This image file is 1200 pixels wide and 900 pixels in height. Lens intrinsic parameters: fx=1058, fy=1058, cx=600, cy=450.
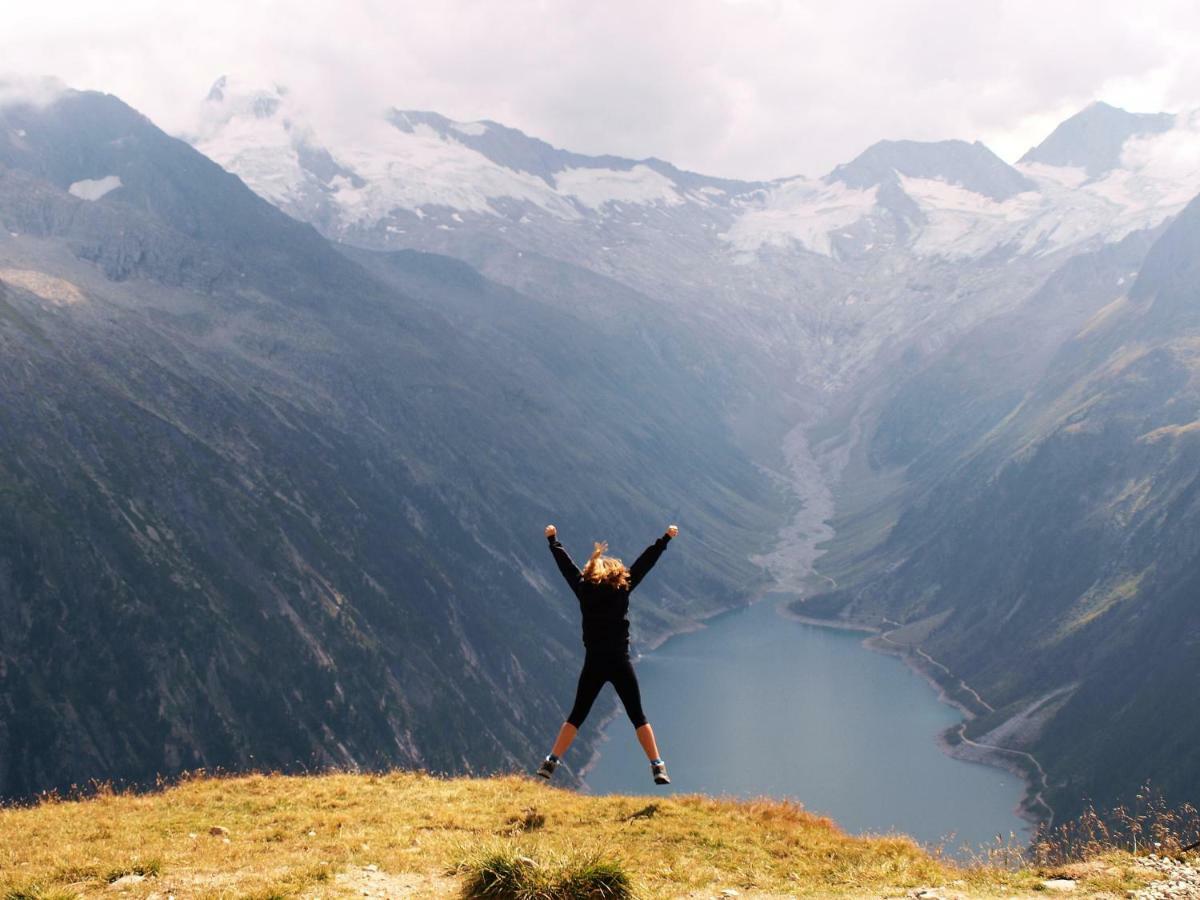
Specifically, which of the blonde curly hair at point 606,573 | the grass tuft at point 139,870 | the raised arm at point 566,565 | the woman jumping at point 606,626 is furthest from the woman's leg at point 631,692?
the grass tuft at point 139,870

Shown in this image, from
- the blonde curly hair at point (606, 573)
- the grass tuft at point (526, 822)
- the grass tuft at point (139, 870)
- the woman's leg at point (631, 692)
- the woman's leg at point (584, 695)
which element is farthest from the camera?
the grass tuft at point (526, 822)

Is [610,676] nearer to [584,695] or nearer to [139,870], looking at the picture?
[584,695]

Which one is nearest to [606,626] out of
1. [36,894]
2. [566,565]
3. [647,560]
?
[566,565]

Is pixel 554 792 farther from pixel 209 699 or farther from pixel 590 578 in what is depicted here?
pixel 209 699

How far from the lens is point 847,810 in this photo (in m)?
168

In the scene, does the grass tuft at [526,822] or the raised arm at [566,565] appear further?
the grass tuft at [526,822]

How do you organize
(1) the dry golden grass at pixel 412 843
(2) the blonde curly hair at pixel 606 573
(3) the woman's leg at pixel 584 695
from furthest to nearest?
(3) the woman's leg at pixel 584 695 < (2) the blonde curly hair at pixel 606 573 < (1) the dry golden grass at pixel 412 843

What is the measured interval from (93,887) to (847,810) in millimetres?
166389

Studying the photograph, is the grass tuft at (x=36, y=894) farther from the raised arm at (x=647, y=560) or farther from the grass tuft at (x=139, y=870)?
the raised arm at (x=647, y=560)

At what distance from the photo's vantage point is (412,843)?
19203 mm

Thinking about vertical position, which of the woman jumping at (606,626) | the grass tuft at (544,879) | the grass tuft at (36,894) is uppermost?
Answer: the woman jumping at (606,626)

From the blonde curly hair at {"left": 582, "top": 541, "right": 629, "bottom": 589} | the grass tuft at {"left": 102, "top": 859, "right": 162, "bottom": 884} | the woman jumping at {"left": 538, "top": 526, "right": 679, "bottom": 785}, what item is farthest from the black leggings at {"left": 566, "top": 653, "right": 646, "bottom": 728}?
the grass tuft at {"left": 102, "top": 859, "right": 162, "bottom": 884}

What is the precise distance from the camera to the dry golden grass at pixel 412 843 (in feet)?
55.1

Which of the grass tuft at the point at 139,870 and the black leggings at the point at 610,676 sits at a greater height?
the black leggings at the point at 610,676
